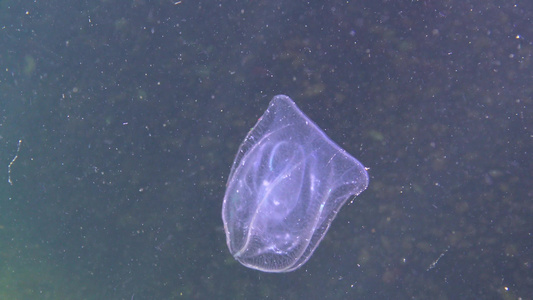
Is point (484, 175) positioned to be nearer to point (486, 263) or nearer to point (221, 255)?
point (486, 263)

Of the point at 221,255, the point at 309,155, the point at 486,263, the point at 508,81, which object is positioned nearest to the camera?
the point at 309,155

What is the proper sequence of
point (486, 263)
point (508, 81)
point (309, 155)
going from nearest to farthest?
point (309, 155) < point (508, 81) < point (486, 263)

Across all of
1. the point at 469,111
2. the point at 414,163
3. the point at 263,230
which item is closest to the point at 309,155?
the point at 263,230

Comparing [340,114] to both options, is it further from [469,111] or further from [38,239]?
[38,239]

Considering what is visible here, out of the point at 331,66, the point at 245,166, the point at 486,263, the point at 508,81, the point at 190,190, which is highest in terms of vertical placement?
the point at 331,66

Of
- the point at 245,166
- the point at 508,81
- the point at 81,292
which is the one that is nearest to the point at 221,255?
the point at 245,166

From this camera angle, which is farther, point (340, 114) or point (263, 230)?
point (340, 114)

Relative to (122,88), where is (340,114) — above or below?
below
